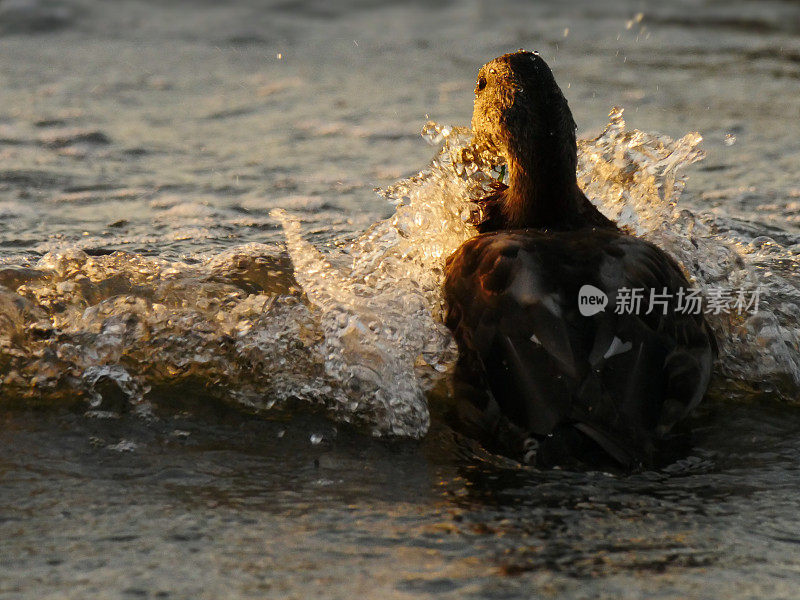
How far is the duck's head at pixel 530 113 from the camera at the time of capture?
4.64 metres

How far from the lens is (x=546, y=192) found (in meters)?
4.59

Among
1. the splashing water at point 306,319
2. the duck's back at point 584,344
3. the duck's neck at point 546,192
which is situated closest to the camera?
the duck's back at point 584,344

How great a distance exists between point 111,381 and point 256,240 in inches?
75.9

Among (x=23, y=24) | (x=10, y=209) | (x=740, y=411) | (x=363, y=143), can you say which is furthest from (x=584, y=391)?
(x=23, y=24)

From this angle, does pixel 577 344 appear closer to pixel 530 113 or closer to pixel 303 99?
pixel 530 113

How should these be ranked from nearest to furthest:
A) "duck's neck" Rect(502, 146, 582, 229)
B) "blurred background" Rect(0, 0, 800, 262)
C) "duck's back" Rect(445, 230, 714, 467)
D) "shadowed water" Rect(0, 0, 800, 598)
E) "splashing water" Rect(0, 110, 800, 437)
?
"shadowed water" Rect(0, 0, 800, 598)
"duck's back" Rect(445, 230, 714, 467)
"splashing water" Rect(0, 110, 800, 437)
"duck's neck" Rect(502, 146, 582, 229)
"blurred background" Rect(0, 0, 800, 262)

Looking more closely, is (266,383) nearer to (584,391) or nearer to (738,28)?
(584,391)

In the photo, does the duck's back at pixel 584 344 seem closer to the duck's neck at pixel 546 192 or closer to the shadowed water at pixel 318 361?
the shadowed water at pixel 318 361

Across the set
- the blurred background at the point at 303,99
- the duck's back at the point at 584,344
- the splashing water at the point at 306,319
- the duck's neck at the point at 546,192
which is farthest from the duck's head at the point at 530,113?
the blurred background at the point at 303,99

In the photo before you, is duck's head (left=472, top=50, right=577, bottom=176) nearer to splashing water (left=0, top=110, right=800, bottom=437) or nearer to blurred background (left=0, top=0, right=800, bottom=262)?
splashing water (left=0, top=110, right=800, bottom=437)

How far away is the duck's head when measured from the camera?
4.64 metres

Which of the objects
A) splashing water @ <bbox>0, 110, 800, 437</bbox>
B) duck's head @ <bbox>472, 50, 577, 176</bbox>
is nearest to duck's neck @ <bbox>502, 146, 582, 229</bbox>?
duck's head @ <bbox>472, 50, 577, 176</bbox>

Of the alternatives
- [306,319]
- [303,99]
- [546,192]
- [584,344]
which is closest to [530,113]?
[546,192]

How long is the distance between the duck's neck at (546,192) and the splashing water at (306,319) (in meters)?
0.36
